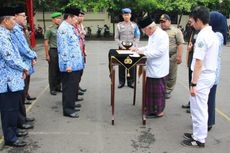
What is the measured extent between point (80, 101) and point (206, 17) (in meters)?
3.72

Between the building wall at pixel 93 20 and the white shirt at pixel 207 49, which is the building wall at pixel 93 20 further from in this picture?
the white shirt at pixel 207 49

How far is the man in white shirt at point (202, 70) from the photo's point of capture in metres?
4.87

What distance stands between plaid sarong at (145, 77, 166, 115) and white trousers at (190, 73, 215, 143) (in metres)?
1.39

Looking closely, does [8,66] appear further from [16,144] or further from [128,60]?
[128,60]

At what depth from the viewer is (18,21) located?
19.2 ft

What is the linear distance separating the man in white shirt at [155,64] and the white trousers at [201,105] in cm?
129

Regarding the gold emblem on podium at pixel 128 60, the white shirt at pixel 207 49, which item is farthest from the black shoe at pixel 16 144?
the white shirt at pixel 207 49

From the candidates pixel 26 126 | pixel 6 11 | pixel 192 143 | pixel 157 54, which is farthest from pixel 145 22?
pixel 26 126

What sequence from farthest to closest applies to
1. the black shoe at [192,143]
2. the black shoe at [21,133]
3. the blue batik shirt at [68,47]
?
the blue batik shirt at [68,47]
the black shoe at [21,133]
the black shoe at [192,143]

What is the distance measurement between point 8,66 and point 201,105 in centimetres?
A: 269

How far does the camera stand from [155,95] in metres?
6.59

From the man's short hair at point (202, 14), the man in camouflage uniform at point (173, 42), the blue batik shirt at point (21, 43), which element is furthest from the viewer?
the man in camouflage uniform at point (173, 42)

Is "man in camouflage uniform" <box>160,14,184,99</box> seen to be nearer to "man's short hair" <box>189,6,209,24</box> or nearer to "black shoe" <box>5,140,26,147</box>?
"man's short hair" <box>189,6,209,24</box>

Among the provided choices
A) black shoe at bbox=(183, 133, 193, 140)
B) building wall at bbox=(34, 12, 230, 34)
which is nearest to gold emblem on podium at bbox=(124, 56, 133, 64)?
black shoe at bbox=(183, 133, 193, 140)
